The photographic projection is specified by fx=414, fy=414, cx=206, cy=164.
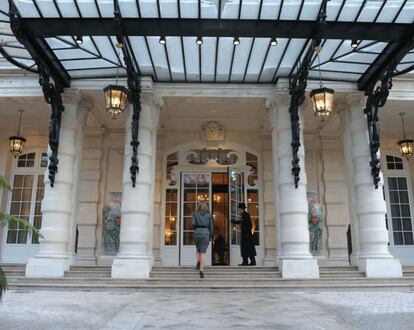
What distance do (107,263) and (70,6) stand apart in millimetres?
7318

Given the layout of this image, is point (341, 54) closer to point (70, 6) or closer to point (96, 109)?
point (70, 6)

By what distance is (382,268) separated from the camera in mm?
9031

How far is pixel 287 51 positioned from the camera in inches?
348

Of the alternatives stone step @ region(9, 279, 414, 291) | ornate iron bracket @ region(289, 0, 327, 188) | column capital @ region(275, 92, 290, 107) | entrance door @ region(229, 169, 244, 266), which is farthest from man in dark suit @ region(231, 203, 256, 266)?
column capital @ region(275, 92, 290, 107)

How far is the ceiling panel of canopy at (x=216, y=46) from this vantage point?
288 inches

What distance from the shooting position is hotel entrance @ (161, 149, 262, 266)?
11.9m

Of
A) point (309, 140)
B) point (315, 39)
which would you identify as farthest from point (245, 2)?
point (309, 140)

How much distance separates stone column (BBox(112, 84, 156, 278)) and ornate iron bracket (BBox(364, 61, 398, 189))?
5139 mm

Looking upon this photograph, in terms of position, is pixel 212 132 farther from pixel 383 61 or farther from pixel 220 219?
pixel 383 61

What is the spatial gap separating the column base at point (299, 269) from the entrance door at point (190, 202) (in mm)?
3338

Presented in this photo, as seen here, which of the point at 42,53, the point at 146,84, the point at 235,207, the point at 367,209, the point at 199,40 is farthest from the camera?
the point at 235,207

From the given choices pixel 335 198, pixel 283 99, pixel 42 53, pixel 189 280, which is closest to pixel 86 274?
pixel 189 280

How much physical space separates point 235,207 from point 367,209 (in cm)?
383

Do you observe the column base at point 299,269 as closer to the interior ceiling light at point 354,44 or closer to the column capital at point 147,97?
the interior ceiling light at point 354,44
